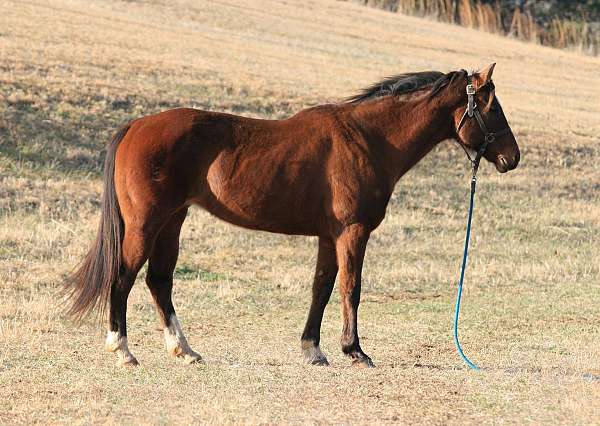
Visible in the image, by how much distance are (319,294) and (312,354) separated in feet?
1.55

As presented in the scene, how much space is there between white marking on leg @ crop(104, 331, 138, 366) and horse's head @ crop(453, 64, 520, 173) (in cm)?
306

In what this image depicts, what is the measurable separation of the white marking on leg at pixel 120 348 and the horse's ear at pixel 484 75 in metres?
3.35

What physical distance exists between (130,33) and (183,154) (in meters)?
26.6

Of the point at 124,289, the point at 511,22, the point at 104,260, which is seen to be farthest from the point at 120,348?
the point at 511,22

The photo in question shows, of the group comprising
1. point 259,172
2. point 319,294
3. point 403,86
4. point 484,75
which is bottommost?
point 319,294

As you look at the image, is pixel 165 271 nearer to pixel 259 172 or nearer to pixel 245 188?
pixel 245 188

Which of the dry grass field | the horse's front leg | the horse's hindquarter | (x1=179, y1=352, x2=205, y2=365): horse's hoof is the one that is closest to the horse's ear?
the horse's hindquarter

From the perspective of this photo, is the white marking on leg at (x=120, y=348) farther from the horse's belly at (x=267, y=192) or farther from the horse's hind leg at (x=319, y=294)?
the horse's hind leg at (x=319, y=294)

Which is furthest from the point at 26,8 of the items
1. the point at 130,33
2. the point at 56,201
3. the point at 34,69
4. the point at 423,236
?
the point at 423,236

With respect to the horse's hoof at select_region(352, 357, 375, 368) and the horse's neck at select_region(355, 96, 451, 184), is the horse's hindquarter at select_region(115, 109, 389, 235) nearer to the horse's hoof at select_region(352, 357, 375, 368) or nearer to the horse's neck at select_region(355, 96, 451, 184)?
the horse's neck at select_region(355, 96, 451, 184)

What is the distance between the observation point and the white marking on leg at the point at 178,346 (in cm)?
814

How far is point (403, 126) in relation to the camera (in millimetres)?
8398

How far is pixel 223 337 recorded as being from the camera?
9.66 metres

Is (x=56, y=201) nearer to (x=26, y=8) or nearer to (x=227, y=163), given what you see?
(x=227, y=163)
